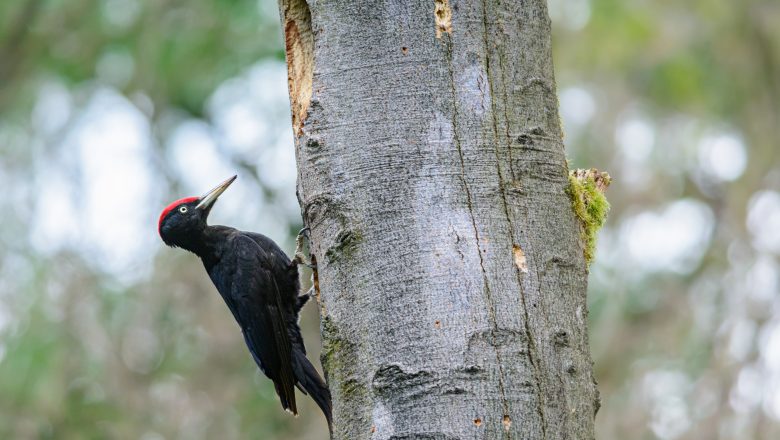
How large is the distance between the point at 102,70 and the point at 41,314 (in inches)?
129

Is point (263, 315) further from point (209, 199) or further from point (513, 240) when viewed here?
point (513, 240)

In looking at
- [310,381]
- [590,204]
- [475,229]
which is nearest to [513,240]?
[475,229]

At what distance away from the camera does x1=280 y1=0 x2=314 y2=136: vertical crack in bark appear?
2.85 metres

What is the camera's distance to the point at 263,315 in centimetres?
454

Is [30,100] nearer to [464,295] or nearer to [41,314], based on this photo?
[41,314]

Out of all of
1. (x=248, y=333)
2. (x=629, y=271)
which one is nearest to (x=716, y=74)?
(x=629, y=271)

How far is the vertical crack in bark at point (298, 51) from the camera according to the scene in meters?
2.85

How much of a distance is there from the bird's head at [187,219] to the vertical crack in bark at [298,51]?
2041 millimetres

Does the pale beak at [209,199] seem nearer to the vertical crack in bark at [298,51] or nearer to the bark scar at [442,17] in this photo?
the vertical crack in bark at [298,51]

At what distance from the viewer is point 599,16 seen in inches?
391

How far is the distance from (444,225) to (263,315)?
2.44m

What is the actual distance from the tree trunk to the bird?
1824mm

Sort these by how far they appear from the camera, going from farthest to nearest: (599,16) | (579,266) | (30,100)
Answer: (30,100) → (599,16) → (579,266)

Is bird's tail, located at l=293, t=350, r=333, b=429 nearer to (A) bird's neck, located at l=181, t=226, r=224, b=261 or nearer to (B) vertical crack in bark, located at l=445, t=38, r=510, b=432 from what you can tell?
(A) bird's neck, located at l=181, t=226, r=224, b=261
